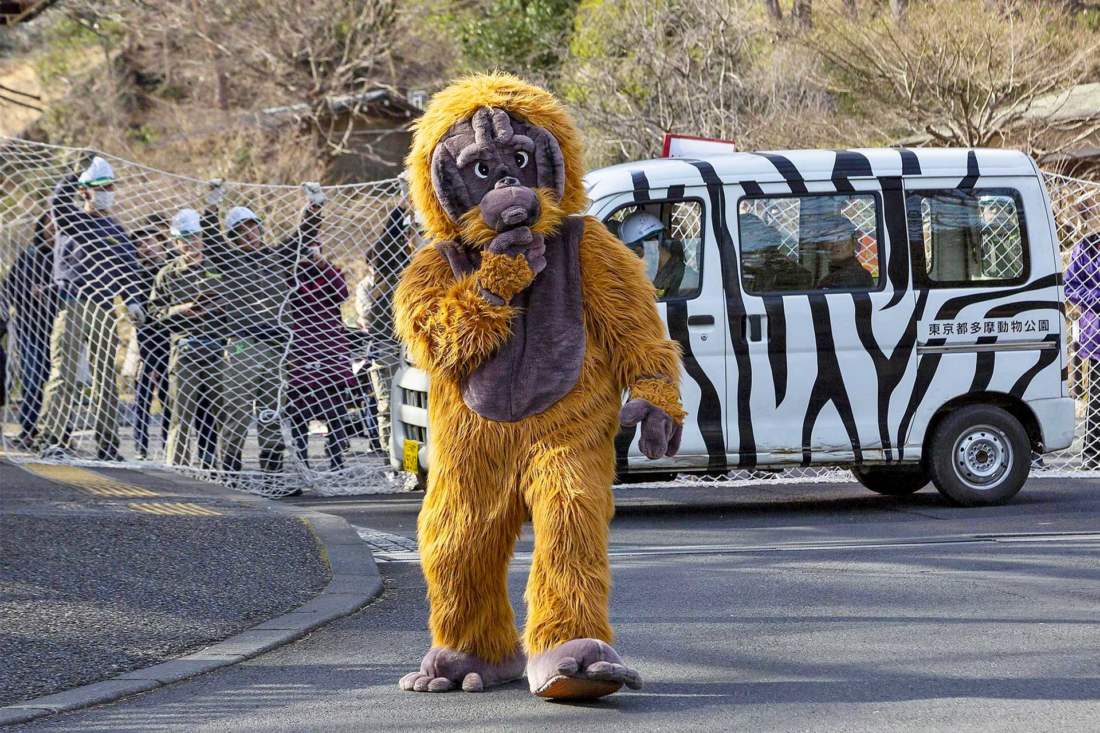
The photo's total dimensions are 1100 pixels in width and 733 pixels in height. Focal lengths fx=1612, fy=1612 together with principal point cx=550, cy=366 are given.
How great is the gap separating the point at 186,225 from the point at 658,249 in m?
3.62

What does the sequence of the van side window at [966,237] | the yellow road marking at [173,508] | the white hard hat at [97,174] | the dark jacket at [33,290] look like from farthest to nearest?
the dark jacket at [33,290] → the white hard hat at [97,174] → the van side window at [966,237] → the yellow road marking at [173,508]

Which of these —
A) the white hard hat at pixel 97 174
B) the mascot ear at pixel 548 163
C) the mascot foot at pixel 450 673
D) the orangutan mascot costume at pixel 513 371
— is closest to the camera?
the orangutan mascot costume at pixel 513 371

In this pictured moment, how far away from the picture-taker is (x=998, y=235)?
9.53 metres

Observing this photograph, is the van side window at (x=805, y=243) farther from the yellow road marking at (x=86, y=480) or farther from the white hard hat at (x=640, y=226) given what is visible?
the yellow road marking at (x=86, y=480)

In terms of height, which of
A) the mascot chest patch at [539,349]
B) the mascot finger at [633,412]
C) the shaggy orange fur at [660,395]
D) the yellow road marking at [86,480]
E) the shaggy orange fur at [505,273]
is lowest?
the yellow road marking at [86,480]

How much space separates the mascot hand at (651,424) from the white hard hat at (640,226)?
4.15 m

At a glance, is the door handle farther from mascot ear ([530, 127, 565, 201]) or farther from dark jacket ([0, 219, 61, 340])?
dark jacket ([0, 219, 61, 340])

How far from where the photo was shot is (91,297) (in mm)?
11453

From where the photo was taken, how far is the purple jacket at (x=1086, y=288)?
37.2ft

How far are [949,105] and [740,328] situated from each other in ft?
30.2

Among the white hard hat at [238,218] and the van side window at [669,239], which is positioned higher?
the white hard hat at [238,218]

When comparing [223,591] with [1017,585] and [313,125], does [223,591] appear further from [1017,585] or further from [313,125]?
[313,125]

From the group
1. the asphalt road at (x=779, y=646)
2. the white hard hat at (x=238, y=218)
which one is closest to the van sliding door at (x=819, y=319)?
Result: the asphalt road at (x=779, y=646)

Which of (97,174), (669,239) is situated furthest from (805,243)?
(97,174)
